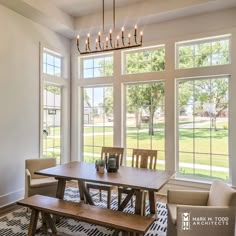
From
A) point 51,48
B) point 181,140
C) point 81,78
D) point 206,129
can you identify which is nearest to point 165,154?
point 181,140

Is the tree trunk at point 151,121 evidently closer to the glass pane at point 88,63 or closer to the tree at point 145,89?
the tree at point 145,89

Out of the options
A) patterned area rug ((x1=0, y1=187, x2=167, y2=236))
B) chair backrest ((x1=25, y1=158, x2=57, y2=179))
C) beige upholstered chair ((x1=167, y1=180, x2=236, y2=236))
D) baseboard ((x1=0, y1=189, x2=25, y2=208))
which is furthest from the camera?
chair backrest ((x1=25, y1=158, x2=57, y2=179))

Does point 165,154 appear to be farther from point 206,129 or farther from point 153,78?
point 153,78

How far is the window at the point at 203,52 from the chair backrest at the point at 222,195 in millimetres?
2407

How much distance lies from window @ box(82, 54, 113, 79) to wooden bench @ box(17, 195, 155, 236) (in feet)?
9.97

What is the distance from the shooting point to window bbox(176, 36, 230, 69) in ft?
12.7

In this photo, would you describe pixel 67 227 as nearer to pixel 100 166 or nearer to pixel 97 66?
pixel 100 166

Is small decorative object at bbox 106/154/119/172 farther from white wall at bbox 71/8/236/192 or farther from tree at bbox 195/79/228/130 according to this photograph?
tree at bbox 195/79/228/130

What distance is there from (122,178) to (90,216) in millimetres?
600

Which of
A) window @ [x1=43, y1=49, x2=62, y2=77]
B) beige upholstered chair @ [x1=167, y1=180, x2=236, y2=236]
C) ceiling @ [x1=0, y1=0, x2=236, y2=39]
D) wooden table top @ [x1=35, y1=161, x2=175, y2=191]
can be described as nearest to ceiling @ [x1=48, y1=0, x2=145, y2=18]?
ceiling @ [x1=0, y1=0, x2=236, y2=39]

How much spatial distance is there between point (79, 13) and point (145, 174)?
11.2 feet

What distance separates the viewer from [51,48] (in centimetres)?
462

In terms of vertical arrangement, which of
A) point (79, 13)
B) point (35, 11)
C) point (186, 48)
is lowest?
point (186, 48)

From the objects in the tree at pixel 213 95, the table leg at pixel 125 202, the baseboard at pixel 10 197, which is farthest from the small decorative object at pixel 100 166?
the tree at pixel 213 95
